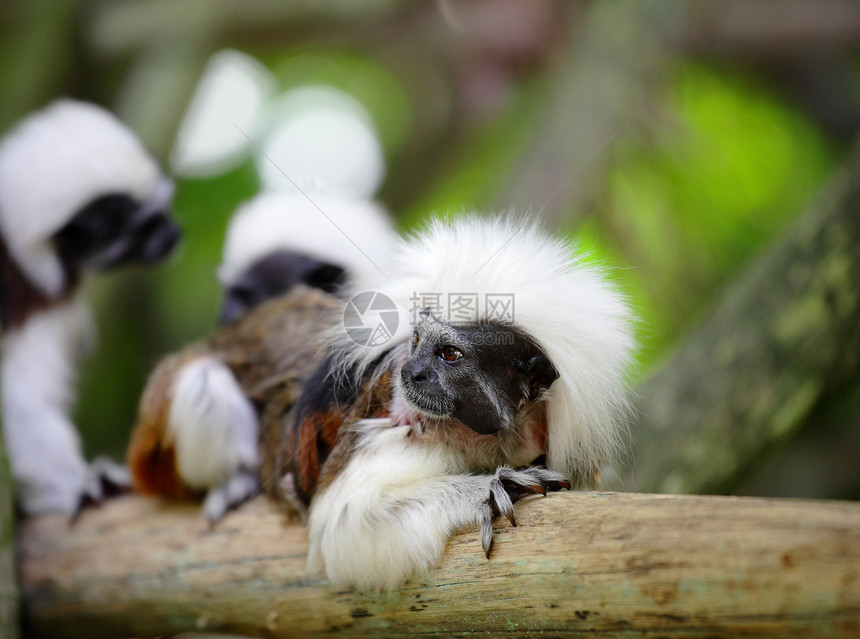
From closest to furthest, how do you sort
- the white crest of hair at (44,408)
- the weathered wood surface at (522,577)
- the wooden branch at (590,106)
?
the weathered wood surface at (522,577), the white crest of hair at (44,408), the wooden branch at (590,106)

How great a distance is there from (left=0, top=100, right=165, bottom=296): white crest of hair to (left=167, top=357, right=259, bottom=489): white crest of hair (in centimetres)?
Result: 153

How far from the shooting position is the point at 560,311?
7.20 feet

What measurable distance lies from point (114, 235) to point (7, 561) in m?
1.92

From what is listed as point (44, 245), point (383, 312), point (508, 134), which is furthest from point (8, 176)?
point (508, 134)

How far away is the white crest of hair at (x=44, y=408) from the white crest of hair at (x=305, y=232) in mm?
929

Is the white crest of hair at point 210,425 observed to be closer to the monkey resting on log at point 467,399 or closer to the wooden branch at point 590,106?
the monkey resting on log at point 467,399

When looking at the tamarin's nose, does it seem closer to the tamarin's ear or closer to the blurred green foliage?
the tamarin's ear

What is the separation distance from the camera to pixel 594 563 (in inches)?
72.0

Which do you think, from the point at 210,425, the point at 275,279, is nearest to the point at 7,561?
the point at 210,425

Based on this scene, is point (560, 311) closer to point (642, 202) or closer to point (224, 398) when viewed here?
point (224, 398)

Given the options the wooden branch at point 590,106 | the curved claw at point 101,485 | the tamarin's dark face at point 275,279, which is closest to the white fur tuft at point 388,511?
the curved claw at point 101,485

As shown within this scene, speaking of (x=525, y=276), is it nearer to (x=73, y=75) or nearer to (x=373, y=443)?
(x=373, y=443)

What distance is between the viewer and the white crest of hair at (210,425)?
3.02 meters

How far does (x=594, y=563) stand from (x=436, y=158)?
18.7 feet
